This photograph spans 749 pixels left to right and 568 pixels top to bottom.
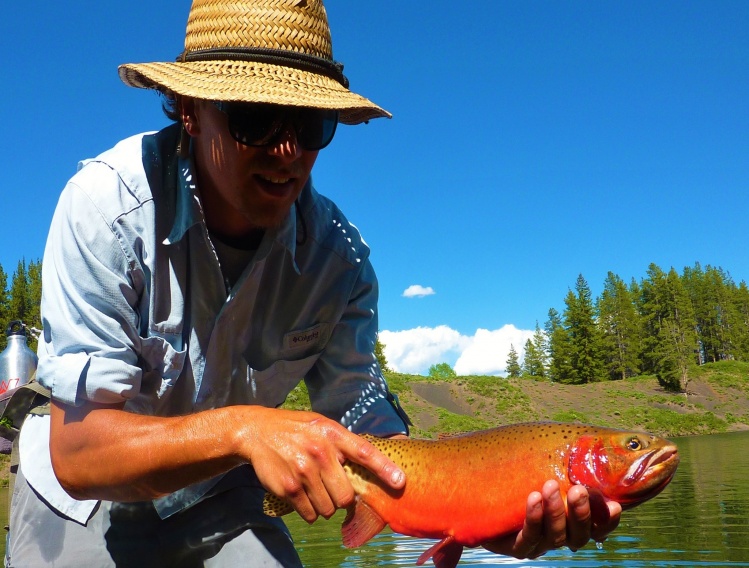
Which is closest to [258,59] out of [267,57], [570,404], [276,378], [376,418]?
[267,57]

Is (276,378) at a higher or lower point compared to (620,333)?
lower

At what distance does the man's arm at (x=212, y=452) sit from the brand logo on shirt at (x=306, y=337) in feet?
3.26

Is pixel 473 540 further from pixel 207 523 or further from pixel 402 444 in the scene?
pixel 207 523

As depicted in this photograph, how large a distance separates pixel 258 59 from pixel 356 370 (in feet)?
5.08

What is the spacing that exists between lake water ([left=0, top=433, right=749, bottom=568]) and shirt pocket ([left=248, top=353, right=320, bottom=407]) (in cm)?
394

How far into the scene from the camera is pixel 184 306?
3.02 m

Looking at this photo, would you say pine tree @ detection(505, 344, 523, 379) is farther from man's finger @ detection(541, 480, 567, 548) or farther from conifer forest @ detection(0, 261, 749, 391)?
man's finger @ detection(541, 480, 567, 548)

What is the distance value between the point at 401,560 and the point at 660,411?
48.7 meters

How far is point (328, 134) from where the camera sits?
2953mm

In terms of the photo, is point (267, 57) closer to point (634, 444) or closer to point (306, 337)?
point (306, 337)

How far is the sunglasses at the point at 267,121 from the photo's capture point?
2.74 meters

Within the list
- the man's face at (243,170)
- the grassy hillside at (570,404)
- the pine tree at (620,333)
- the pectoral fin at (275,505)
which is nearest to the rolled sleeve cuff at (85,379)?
the pectoral fin at (275,505)

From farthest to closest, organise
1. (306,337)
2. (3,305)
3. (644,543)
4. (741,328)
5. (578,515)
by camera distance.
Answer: (741,328)
(3,305)
(644,543)
(306,337)
(578,515)

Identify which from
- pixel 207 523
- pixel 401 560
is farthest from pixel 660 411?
pixel 207 523
